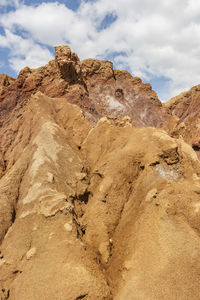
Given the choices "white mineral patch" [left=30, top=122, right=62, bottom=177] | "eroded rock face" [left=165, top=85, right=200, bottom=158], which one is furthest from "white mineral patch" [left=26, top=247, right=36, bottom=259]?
"eroded rock face" [left=165, top=85, right=200, bottom=158]

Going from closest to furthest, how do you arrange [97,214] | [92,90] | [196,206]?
[196,206]
[97,214]
[92,90]

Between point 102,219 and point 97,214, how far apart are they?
1.03ft

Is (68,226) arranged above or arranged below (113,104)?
below

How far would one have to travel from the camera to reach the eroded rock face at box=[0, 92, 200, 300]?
6.83m

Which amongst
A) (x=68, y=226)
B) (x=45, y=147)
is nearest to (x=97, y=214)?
(x=68, y=226)

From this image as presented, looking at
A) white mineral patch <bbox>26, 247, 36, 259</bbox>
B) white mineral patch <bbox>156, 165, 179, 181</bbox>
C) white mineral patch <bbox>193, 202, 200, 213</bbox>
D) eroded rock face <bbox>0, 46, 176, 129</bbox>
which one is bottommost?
white mineral patch <bbox>26, 247, 36, 259</bbox>

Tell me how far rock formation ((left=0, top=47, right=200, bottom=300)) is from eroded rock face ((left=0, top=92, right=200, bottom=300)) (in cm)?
3

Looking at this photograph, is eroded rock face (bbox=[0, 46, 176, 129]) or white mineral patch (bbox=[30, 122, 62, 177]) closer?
white mineral patch (bbox=[30, 122, 62, 177])

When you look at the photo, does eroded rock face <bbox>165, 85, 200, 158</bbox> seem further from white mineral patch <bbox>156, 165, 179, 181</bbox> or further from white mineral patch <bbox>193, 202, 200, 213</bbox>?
white mineral patch <bbox>193, 202, 200, 213</bbox>

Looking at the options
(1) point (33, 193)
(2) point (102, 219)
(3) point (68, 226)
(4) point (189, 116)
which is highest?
(4) point (189, 116)

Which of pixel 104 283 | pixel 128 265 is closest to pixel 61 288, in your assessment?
pixel 104 283

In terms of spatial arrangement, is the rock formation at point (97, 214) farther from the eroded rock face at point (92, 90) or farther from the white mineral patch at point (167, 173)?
the eroded rock face at point (92, 90)

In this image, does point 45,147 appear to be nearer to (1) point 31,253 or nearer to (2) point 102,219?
(2) point 102,219

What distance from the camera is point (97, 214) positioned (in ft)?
31.0
